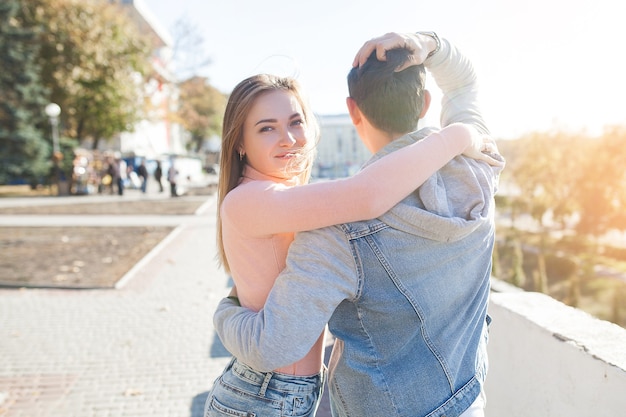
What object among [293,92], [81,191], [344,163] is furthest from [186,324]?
[81,191]

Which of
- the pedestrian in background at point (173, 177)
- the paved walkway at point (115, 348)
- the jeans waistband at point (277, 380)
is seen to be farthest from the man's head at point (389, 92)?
the pedestrian in background at point (173, 177)

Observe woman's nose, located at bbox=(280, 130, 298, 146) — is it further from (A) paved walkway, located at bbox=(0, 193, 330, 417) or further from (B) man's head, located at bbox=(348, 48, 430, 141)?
(A) paved walkway, located at bbox=(0, 193, 330, 417)

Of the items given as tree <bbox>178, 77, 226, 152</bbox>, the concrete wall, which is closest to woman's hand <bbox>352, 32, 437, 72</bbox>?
the concrete wall

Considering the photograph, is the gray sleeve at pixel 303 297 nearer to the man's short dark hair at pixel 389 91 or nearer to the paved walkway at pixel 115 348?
the man's short dark hair at pixel 389 91

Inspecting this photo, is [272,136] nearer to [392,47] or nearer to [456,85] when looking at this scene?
[392,47]

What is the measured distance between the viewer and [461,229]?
1.35 meters

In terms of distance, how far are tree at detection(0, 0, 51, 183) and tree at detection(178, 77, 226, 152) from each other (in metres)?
10.4

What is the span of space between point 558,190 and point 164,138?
134 ft

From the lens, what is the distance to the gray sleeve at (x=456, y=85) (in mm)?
1730

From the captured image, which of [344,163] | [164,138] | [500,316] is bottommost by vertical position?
[164,138]

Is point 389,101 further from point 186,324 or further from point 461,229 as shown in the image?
point 186,324

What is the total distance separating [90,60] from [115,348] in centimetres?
2530

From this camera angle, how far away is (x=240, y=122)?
5.67ft

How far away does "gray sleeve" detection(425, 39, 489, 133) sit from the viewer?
173 cm
